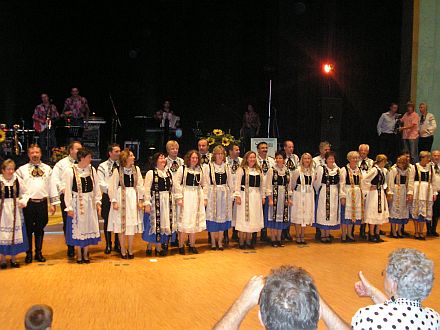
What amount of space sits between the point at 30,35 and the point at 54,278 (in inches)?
340

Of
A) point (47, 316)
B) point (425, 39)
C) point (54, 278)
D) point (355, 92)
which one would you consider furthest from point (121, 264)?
point (425, 39)

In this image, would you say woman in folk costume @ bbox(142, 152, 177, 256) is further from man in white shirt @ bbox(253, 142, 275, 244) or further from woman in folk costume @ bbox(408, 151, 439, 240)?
woman in folk costume @ bbox(408, 151, 439, 240)

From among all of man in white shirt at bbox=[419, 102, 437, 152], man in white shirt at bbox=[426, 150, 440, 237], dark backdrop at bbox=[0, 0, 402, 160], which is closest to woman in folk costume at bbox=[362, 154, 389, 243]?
man in white shirt at bbox=[426, 150, 440, 237]

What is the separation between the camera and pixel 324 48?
1356 cm

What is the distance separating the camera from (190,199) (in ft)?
25.8

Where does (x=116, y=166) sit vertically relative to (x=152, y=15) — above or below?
below

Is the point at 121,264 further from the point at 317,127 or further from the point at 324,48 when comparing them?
the point at 324,48

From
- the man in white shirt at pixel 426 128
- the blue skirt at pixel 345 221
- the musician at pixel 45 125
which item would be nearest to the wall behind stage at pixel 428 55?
the man in white shirt at pixel 426 128

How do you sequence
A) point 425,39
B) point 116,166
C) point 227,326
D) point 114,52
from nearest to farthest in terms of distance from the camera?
point 227,326 → point 116,166 → point 425,39 → point 114,52

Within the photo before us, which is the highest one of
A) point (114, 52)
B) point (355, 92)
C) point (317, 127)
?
point (114, 52)

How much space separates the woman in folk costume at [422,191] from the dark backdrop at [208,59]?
162 inches

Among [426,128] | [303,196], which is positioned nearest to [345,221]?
[303,196]

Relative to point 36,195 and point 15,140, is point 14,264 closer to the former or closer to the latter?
point 36,195

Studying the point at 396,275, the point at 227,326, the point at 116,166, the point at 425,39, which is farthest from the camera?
the point at 425,39
